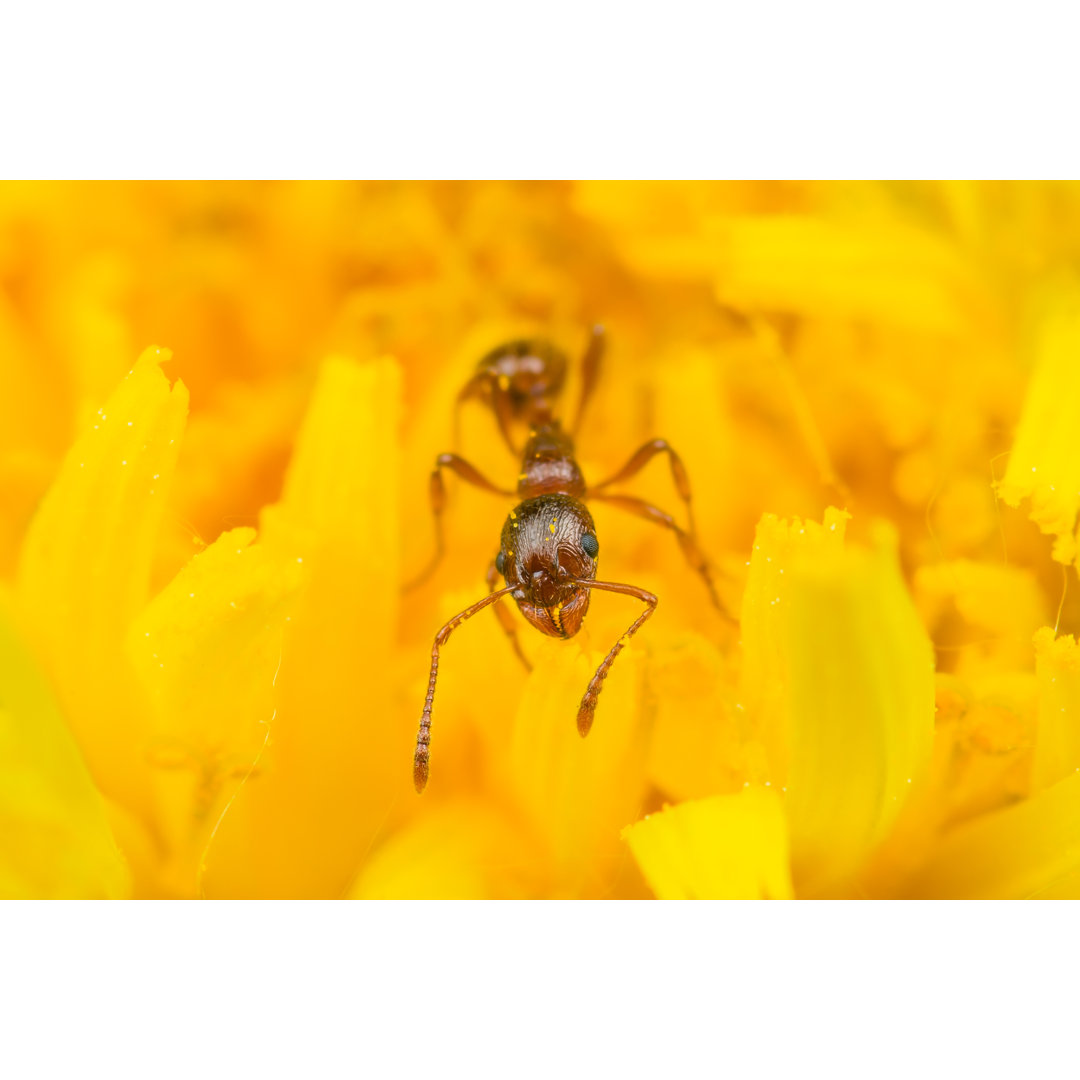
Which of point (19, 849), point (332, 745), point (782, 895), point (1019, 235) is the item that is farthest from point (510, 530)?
point (1019, 235)

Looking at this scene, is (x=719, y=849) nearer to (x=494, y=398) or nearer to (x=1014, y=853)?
(x=1014, y=853)

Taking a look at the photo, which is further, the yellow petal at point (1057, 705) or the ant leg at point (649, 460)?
the ant leg at point (649, 460)

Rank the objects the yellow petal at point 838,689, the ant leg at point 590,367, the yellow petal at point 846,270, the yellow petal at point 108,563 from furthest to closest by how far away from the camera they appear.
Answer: the ant leg at point 590,367, the yellow petal at point 846,270, the yellow petal at point 108,563, the yellow petal at point 838,689

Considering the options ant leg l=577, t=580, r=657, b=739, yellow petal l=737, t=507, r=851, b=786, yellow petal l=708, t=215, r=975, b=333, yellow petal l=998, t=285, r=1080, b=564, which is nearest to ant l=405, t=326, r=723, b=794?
ant leg l=577, t=580, r=657, b=739

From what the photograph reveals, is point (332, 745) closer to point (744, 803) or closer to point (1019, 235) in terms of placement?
point (744, 803)

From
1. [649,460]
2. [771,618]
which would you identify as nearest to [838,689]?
[771,618]

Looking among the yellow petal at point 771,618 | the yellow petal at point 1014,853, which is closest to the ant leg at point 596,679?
the yellow petal at point 771,618

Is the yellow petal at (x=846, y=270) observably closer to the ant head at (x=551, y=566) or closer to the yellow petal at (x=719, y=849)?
the ant head at (x=551, y=566)
